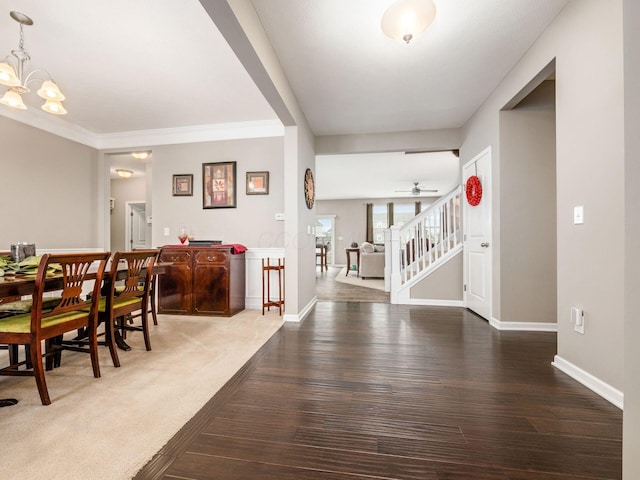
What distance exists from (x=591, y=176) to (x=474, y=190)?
1713mm

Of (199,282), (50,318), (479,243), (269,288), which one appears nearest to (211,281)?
(199,282)

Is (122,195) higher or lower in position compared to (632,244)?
higher

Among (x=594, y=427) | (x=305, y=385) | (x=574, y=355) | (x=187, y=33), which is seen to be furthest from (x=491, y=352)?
(x=187, y=33)

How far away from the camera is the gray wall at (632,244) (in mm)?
751

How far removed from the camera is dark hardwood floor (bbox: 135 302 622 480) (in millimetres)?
1120

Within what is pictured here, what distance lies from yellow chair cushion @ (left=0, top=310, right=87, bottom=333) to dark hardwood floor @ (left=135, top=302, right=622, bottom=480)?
1091 millimetres

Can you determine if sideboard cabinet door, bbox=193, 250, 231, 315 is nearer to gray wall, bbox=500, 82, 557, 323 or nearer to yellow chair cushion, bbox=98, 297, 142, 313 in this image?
yellow chair cushion, bbox=98, 297, 142, 313

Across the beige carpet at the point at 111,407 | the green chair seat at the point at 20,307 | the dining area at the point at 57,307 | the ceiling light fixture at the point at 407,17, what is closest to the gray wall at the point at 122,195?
the dining area at the point at 57,307

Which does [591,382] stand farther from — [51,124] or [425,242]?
[51,124]

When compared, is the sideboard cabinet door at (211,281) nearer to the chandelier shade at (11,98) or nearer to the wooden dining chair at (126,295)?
the wooden dining chair at (126,295)

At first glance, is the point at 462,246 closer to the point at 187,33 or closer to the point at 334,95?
the point at 334,95

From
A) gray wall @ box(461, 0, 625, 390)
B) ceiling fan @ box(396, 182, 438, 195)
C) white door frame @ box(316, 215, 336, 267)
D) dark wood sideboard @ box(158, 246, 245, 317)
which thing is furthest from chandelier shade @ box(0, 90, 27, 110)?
white door frame @ box(316, 215, 336, 267)

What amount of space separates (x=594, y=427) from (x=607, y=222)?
1115 mm

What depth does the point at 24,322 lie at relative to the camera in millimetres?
1636
